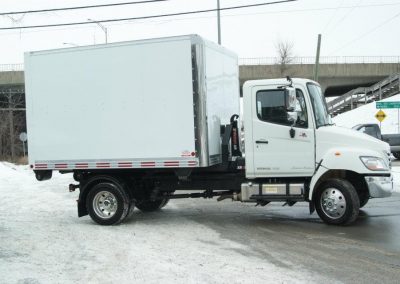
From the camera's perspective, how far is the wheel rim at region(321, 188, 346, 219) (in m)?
9.34

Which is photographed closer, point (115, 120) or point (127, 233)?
point (127, 233)

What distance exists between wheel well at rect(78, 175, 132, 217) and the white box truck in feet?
0.07

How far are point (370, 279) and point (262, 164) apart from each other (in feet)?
12.6

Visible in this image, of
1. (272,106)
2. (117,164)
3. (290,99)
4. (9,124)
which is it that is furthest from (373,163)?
(9,124)

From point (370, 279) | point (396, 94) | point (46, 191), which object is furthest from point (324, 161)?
point (396, 94)

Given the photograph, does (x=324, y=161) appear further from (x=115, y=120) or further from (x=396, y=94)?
(x=396, y=94)

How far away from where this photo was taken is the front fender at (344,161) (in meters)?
9.18

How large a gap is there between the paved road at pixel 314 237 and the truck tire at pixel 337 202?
0.59 feet

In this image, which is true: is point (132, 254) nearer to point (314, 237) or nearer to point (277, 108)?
point (314, 237)

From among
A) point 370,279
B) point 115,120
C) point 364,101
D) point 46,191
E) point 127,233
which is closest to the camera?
point 370,279

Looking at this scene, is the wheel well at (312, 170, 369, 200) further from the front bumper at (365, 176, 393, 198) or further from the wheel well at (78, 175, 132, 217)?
the wheel well at (78, 175, 132, 217)

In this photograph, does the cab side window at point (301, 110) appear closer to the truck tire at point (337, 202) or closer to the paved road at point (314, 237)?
the truck tire at point (337, 202)

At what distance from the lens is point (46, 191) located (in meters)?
17.2

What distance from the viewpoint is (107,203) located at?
10.4m
